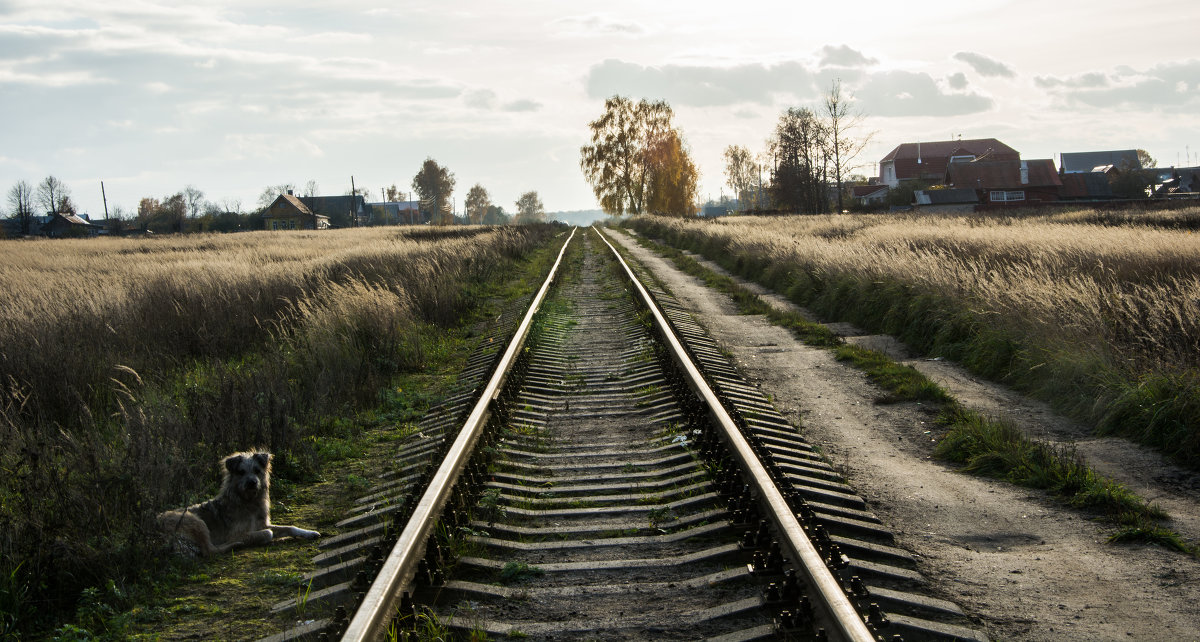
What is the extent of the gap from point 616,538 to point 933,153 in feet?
409

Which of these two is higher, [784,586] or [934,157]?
[934,157]

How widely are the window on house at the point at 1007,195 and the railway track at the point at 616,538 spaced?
78769mm

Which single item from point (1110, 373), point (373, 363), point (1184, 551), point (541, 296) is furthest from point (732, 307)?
point (1184, 551)

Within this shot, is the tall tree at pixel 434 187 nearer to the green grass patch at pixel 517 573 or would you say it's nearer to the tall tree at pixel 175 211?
the tall tree at pixel 175 211

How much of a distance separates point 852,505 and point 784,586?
1.44 metres

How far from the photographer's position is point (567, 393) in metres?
8.23

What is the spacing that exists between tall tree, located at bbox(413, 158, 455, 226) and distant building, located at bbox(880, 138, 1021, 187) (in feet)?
258

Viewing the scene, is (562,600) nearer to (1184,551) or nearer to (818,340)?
(1184,551)

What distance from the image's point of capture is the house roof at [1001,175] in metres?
78.0

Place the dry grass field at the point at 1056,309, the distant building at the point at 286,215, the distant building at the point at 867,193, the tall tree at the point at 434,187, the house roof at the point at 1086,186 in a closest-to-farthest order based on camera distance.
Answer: the dry grass field at the point at 1056,309 < the house roof at the point at 1086,186 < the distant building at the point at 867,193 < the distant building at the point at 286,215 < the tall tree at the point at 434,187

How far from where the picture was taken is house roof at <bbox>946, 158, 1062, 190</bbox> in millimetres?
78000

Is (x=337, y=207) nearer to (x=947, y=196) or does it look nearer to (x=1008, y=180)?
(x=947, y=196)

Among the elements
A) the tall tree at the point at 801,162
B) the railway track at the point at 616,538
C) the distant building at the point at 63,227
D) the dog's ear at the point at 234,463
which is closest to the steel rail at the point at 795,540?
the railway track at the point at 616,538

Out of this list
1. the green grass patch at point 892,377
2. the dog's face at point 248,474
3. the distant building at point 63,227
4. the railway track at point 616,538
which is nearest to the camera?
the railway track at point 616,538
